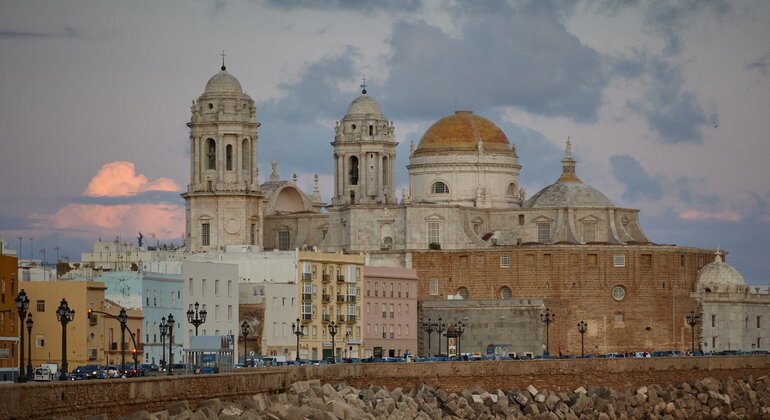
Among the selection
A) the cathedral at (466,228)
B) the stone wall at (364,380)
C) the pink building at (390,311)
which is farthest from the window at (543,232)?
the stone wall at (364,380)

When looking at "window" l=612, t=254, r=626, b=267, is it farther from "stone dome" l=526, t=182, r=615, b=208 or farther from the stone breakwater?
the stone breakwater

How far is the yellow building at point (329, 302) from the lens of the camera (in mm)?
108125

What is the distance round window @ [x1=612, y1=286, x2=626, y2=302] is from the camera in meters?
122

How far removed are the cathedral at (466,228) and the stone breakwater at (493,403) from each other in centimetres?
3214

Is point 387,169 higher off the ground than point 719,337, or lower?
higher

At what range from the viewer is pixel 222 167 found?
11612 cm

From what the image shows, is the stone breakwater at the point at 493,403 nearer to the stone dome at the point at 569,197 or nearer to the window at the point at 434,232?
the window at the point at 434,232

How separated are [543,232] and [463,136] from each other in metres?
7.98

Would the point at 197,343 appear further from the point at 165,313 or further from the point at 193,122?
the point at 193,122

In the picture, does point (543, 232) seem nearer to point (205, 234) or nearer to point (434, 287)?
point (434, 287)

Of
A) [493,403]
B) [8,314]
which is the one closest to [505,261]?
[493,403]

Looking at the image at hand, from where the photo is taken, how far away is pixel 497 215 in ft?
424

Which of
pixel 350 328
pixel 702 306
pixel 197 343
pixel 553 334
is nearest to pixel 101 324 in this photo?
pixel 197 343

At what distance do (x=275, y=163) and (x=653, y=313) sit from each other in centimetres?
2670
